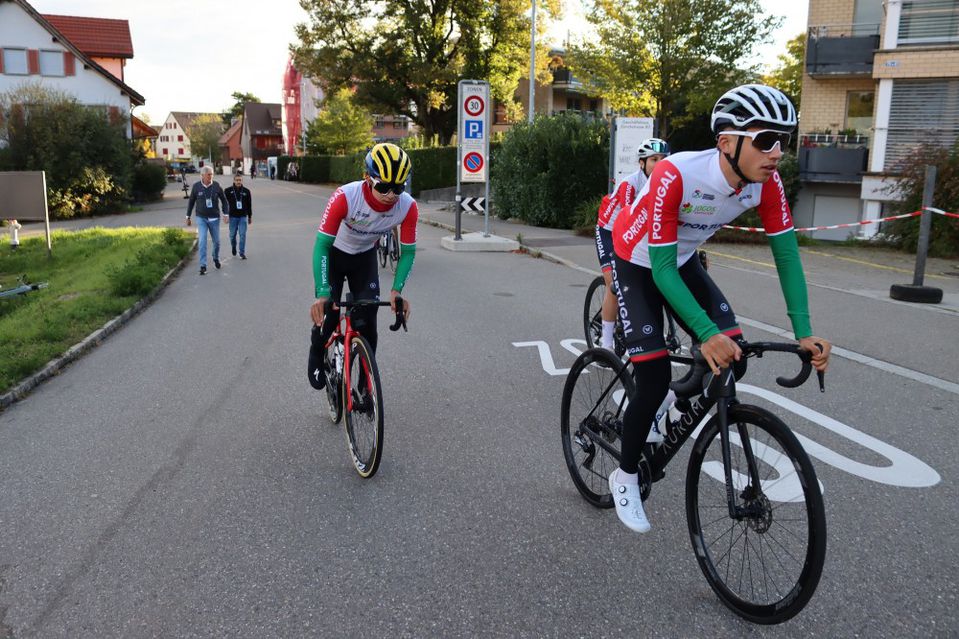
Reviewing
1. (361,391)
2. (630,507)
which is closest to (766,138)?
(630,507)

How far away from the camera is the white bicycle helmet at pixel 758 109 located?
2959 millimetres

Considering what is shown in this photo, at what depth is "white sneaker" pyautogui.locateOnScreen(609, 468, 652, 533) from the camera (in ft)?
11.7

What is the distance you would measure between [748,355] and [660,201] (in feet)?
2.53

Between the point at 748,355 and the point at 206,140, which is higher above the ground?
the point at 206,140

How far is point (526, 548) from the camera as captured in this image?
3744 millimetres

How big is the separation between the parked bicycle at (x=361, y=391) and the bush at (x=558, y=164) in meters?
18.2

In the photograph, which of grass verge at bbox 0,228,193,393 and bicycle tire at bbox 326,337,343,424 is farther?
grass verge at bbox 0,228,193,393

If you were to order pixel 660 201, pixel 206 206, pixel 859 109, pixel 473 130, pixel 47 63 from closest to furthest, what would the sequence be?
A: pixel 660 201 < pixel 206 206 < pixel 473 130 < pixel 859 109 < pixel 47 63

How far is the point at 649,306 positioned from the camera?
3.61 m

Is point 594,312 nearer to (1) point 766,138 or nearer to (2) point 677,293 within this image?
(2) point 677,293

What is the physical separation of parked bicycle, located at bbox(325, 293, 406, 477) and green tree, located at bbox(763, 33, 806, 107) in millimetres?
38207

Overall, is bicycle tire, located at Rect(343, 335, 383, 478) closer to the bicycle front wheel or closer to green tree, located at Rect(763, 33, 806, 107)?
the bicycle front wheel

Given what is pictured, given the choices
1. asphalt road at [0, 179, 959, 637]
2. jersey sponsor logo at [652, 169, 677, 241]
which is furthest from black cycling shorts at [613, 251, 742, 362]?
asphalt road at [0, 179, 959, 637]

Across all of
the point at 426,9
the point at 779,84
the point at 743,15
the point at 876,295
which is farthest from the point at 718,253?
the point at 426,9
